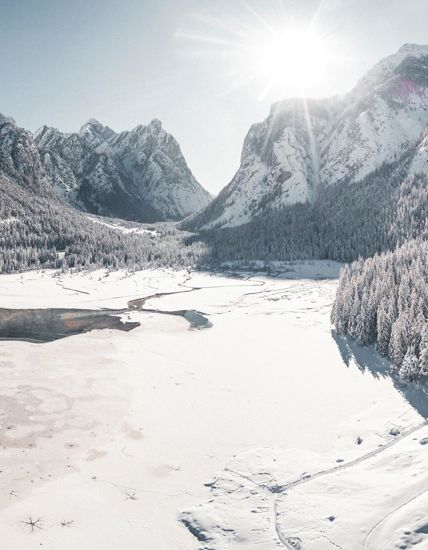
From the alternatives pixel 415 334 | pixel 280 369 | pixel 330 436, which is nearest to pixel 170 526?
pixel 330 436

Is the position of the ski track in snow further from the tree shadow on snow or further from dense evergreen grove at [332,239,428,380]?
dense evergreen grove at [332,239,428,380]

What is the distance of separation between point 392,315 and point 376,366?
8.45 metres

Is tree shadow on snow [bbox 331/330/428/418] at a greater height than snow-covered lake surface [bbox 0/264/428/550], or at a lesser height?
greater

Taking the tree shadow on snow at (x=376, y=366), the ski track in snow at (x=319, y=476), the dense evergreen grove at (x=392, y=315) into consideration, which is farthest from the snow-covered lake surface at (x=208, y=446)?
the dense evergreen grove at (x=392, y=315)

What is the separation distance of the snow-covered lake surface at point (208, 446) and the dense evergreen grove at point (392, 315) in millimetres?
2542

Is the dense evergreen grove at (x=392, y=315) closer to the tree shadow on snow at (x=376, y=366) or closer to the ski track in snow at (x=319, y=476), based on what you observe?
the tree shadow on snow at (x=376, y=366)

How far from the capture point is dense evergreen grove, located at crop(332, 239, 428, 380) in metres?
45.9

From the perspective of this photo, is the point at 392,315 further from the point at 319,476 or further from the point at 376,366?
the point at 319,476

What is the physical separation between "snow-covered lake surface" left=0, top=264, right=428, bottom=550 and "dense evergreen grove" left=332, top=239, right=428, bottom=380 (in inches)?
100

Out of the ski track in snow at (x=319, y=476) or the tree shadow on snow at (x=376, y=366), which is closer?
the ski track in snow at (x=319, y=476)

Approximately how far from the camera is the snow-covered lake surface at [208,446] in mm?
23656

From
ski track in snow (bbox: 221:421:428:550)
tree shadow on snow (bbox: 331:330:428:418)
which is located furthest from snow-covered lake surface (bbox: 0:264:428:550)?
tree shadow on snow (bbox: 331:330:428:418)

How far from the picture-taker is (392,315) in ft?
186

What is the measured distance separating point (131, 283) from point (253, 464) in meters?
110
